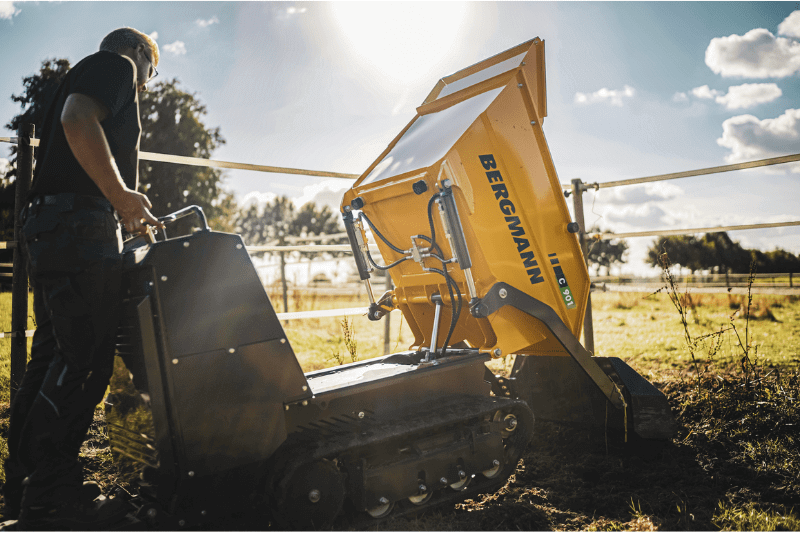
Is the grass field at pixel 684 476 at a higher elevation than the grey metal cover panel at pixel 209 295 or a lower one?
lower

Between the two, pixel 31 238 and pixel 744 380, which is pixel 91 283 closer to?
pixel 31 238

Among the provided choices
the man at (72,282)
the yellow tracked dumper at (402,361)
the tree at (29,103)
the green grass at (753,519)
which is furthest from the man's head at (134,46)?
the tree at (29,103)

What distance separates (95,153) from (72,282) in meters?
0.49

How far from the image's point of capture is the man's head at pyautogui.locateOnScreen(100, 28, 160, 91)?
2352 mm

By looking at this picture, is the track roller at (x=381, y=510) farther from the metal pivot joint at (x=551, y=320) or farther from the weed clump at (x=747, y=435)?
the weed clump at (x=747, y=435)

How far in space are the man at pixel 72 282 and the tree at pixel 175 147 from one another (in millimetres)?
15418

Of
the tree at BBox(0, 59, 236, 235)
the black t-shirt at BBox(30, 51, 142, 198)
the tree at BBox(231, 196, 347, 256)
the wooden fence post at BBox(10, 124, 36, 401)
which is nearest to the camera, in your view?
the black t-shirt at BBox(30, 51, 142, 198)

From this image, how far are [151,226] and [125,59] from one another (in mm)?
682

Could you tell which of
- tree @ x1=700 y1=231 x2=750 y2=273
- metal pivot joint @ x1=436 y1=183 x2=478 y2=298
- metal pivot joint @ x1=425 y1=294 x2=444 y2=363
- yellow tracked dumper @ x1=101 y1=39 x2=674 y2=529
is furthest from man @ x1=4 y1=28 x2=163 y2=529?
tree @ x1=700 y1=231 x2=750 y2=273

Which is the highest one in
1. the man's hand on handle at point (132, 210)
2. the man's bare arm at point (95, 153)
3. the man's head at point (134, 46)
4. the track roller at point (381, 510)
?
the man's head at point (134, 46)

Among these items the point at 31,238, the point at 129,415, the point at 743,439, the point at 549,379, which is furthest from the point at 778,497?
the point at 31,238

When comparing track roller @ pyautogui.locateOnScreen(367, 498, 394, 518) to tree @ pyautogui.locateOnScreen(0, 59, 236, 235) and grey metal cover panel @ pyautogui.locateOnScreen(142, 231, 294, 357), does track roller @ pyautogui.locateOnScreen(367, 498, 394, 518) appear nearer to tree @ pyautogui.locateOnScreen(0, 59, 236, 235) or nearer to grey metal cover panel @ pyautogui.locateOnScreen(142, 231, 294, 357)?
grey metal cover panel @ pyautogui.locateOnScreen(142, 231, 294, 357)

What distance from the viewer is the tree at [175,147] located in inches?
656

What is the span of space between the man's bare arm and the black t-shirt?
0.08m
